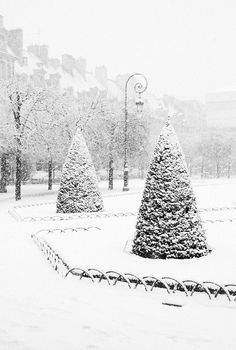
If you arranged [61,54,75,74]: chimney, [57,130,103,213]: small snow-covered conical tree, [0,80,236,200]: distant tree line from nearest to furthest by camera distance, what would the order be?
[57,130,103,213]: small snow-covered conical tree < [0,80,236,200]: distant tree line < [61,54,75,74]: chimney

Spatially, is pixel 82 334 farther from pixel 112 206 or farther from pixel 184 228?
pixel 112 206

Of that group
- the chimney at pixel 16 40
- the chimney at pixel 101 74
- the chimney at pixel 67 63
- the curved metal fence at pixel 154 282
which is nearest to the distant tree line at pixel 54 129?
the chimney at pixel 16 40

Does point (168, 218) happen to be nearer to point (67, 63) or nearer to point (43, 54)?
point (43, 54)

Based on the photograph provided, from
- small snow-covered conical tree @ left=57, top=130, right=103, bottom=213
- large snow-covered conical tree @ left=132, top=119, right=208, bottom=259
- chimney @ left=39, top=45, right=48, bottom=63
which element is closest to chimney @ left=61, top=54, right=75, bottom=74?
chimney @ left=39, top=45, right=48, bottom=63

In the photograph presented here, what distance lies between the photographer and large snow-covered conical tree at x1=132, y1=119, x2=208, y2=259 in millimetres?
10031

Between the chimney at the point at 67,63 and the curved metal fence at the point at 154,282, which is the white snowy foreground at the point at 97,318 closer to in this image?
the curved metal fence at the point at 154,282

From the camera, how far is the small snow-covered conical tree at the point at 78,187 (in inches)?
758

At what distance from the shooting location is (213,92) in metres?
126

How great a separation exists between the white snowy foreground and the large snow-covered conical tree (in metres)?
1.87

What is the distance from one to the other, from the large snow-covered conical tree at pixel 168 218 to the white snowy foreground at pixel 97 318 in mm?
1873

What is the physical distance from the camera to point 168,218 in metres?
10.1

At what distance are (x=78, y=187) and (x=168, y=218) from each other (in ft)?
31.2

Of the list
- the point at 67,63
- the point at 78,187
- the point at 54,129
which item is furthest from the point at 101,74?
the point at 78,187

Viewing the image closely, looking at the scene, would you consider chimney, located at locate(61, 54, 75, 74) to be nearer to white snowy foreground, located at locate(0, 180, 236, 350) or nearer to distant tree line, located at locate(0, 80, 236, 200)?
distant tree line, located at locate(0, 80, 236, 200)
